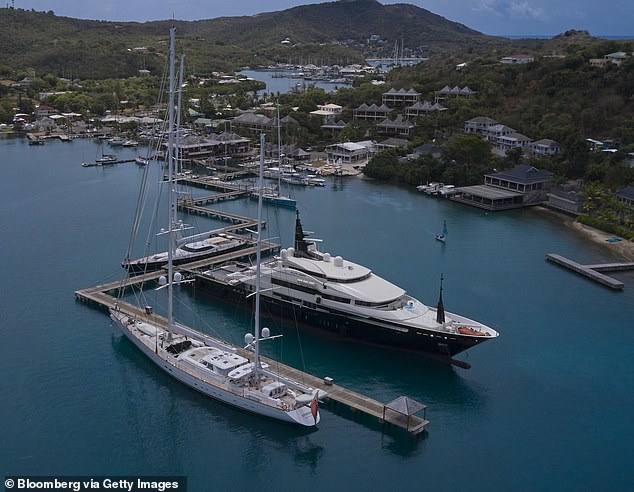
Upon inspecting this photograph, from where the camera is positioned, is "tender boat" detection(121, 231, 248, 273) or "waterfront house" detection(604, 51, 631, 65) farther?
"waterfront house" detection(604, 51, 631, 65)

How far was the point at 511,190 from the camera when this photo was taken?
62406mm

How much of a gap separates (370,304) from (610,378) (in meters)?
11.6

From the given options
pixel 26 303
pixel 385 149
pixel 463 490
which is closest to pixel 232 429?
pixel 463 490

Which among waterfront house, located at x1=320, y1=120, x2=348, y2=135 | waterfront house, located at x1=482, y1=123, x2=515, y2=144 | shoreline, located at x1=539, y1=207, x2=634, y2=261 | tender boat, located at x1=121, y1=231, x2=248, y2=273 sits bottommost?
tender boat, located at x1=121, y1=231, x2=248, y2=273

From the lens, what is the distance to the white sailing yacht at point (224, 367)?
24.9m

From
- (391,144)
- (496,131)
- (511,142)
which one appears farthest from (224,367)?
(496,131)

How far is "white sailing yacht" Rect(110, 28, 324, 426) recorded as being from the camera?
24938 mm

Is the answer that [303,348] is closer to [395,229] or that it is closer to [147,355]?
[147,355]

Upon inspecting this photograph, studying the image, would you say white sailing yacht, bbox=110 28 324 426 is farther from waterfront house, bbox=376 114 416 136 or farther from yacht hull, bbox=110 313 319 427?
waterfront house, bbox=376 114 416 136

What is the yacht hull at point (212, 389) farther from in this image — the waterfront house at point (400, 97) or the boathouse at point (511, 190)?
the waterfront house at point (400, 97)

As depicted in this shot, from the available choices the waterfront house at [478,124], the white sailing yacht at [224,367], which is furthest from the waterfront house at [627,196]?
the white sailing yacht at [224,367]

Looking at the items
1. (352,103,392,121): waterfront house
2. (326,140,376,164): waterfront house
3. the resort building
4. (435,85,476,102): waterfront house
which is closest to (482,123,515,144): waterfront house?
(326,140,376,164): waterfront house

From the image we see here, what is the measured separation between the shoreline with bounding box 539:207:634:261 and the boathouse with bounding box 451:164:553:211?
14.1 ft

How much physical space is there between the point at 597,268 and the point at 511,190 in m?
20.2
